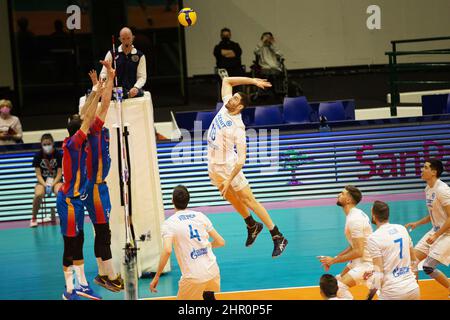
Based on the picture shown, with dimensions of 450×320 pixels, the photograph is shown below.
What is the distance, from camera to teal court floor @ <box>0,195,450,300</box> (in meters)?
11.7

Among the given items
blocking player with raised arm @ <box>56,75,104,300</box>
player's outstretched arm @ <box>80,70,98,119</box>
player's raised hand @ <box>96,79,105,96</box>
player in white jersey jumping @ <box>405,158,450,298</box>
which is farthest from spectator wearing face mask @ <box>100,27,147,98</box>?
player in white jersey jumping @ <box>405,158,450,298</box>

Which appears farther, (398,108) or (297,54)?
(297,54)

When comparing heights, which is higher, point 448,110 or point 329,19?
point 329,19

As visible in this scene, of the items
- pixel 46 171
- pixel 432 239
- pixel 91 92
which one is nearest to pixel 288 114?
pixel 46 171

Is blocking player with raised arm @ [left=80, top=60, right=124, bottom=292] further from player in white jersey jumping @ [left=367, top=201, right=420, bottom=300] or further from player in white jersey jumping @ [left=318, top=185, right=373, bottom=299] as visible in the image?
player in white jersey jumping @ [left=367, top=201, right=420, bottom=300]

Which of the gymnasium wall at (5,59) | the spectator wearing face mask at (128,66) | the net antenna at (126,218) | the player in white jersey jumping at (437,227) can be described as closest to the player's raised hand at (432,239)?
the player in white jersey jumping at (437,227)

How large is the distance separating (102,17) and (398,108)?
7524mm

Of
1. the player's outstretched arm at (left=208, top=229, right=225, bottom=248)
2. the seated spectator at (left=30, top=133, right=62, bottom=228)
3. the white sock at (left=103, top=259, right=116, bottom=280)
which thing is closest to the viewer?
the player's outstretched arm at (left=208, top=229, right=225, bottom=248)

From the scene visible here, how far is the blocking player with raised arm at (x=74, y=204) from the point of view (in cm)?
1016

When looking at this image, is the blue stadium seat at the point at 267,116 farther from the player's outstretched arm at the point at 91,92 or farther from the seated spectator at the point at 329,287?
the seated spectator at the point at 329,287

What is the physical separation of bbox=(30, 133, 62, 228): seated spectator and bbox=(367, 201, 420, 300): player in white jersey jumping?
8.00 m
